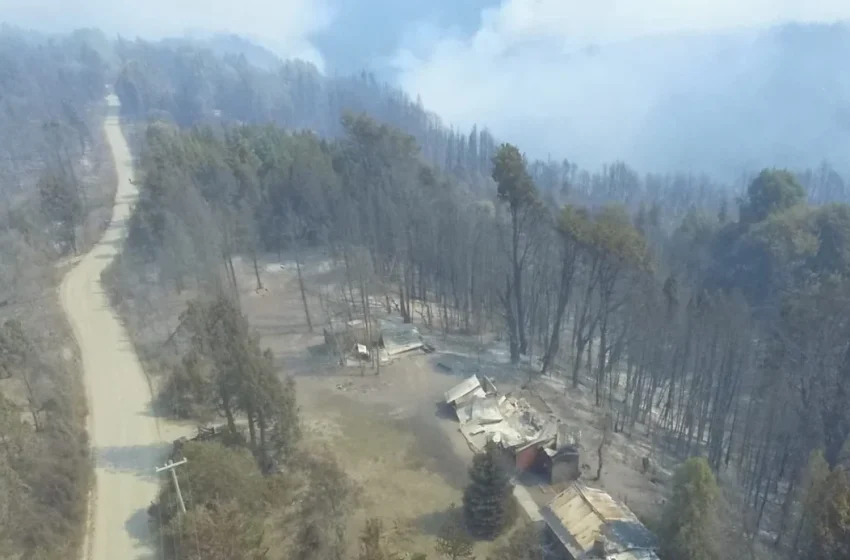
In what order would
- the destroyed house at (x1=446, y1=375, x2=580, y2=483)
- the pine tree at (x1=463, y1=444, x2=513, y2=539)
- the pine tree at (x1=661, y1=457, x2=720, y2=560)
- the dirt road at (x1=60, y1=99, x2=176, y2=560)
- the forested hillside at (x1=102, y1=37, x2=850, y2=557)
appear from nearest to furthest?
the pine tree at (x1=661, y1=457, x2=720, y2=560)
the dirt road at (x1=60, y1=99, x2=176, y2=560)
the pine tree at (x1=463, y1=444, x2=513, y2=539)
the destroyed house at (x1=446, y1=375, x2=580, y2=483)
the forested hillside at (x1=102, y1=37, x2=850, y2=557)

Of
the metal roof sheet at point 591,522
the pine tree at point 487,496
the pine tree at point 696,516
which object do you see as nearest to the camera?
the pine tree at point 696,516

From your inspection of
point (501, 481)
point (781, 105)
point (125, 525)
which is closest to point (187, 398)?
point (125, 525)

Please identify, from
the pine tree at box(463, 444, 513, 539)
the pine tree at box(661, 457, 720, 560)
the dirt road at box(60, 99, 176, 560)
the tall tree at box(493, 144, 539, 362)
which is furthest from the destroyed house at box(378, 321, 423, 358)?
the pine tree at box(661, 457, 720, 560)

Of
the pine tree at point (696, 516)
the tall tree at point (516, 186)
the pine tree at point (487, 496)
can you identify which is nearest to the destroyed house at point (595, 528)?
the pine tree at point (696, 516)

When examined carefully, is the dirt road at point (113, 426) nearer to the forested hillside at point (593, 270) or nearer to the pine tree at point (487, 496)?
the forested hillside at point (593, 270)

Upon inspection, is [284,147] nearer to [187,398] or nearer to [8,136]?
[187,398]

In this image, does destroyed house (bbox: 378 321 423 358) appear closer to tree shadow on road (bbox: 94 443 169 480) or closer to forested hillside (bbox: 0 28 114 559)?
tree shadow on road (bbox: 94 443 169 480)
